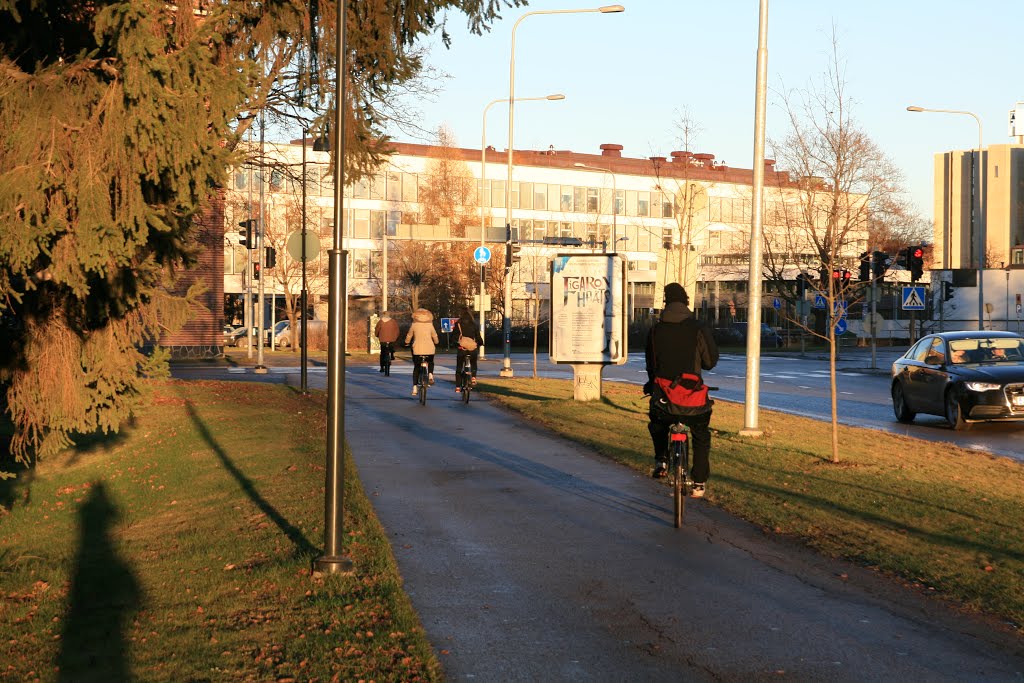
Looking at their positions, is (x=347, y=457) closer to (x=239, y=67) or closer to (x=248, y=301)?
(x=239, y=67)

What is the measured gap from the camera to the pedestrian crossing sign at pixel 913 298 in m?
38.8

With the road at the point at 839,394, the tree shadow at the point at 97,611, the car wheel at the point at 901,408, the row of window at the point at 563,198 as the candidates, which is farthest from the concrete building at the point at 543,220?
the tree shadow at the point at 97,611

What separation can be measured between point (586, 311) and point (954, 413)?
268 inches

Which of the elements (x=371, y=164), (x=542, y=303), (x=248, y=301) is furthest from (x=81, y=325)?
(x=542, y=303)

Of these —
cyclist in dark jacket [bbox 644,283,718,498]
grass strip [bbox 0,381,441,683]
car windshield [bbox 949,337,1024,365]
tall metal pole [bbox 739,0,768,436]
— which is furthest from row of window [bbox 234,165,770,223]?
cyclist in dark jacket [bbox 644,283,718,498]

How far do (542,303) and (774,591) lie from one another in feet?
229

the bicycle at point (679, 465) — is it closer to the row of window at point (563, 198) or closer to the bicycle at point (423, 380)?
the bicycle at point (423, 380)

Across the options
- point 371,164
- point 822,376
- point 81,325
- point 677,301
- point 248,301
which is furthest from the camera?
point 248,301

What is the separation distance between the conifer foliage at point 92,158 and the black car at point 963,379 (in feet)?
40.7

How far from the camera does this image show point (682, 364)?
1033cm

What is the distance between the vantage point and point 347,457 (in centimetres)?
1462

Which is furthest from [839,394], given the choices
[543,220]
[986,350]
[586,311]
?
[543,220]

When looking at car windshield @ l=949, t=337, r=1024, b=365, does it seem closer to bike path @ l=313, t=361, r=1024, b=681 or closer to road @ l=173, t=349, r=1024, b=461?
road @ l=173, t=349, r=1024, b=461

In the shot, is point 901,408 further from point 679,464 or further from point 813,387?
point 679,464
